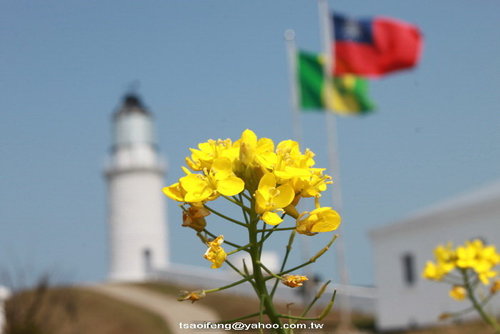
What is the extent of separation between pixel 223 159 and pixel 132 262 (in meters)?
42.4

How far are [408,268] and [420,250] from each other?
3.21ft

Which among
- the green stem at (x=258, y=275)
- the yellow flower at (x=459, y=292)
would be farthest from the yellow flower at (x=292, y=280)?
the yellow flower at (x=459, y=292)

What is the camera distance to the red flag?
1828cm

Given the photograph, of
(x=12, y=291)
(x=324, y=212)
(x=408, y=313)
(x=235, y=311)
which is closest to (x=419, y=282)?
(x=408, y=313)

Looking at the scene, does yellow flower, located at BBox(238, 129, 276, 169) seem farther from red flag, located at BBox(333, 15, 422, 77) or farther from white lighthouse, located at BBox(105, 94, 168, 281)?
white lighthouse, located at BBox(105, 94, 168, 281)

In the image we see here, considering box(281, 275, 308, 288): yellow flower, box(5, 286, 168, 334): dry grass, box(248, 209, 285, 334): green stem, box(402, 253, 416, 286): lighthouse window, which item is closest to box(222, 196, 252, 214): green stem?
box(248, 209, 285, 334): green stem

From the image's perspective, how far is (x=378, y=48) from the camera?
1861cm

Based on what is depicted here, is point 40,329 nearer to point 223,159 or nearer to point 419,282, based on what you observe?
point 223,159

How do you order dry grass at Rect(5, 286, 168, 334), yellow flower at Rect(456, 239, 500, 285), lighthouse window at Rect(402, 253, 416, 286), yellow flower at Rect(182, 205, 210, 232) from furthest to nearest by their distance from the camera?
lighthouse window at Rect(402, 253, 416, 286)
dry grass at Rect(5, 286, 168, 334)
yellow flower at Rect(456, 239, 500, 285)
yellow flower at Rect(182, 205, 210, 232)

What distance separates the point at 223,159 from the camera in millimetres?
1802

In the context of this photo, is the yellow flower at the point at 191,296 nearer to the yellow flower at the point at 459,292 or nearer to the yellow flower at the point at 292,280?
the yellow flower at the point at 292,280

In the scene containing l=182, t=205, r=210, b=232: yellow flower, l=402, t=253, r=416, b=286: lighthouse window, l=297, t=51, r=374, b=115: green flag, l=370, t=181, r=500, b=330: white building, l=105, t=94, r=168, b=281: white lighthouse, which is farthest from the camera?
l=105, t=94, r=168, b=281: white lighthouse

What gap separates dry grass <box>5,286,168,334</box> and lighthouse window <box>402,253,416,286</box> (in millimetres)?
7566

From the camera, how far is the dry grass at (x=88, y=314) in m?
12.6
